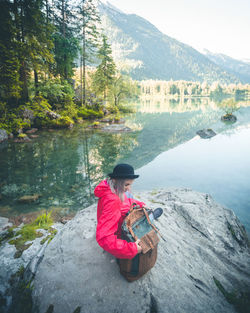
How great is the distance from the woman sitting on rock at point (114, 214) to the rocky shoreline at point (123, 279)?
807 millimetres

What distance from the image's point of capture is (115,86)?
37281 millimetres

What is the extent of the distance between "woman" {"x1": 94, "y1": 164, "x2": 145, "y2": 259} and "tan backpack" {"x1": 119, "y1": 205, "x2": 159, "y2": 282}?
0.44 ft

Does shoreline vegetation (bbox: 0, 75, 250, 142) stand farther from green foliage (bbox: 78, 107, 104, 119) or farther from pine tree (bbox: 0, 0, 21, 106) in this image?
pine tree (bbox: 0, 0, 21, 106)

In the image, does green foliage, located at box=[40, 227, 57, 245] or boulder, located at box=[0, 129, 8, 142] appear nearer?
green foliage, located at box=[40, 227, 57, 245]

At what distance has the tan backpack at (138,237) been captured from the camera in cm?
287

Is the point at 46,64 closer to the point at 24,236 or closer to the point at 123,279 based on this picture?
the point at 24,236

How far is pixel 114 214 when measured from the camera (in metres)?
2.81

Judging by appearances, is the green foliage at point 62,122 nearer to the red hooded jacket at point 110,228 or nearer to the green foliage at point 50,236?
the green foliage at point 50,236

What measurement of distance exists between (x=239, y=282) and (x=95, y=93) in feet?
131

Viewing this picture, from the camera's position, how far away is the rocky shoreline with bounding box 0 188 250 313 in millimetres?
2828

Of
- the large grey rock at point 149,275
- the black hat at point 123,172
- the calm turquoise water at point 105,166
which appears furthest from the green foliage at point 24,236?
the black hat at point 123,172

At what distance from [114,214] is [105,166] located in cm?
995

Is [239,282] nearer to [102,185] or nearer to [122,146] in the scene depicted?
[102,185]

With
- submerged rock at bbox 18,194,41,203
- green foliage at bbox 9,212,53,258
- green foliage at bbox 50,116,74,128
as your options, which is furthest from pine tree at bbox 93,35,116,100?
green foliage at bbox 9,212,53,258
